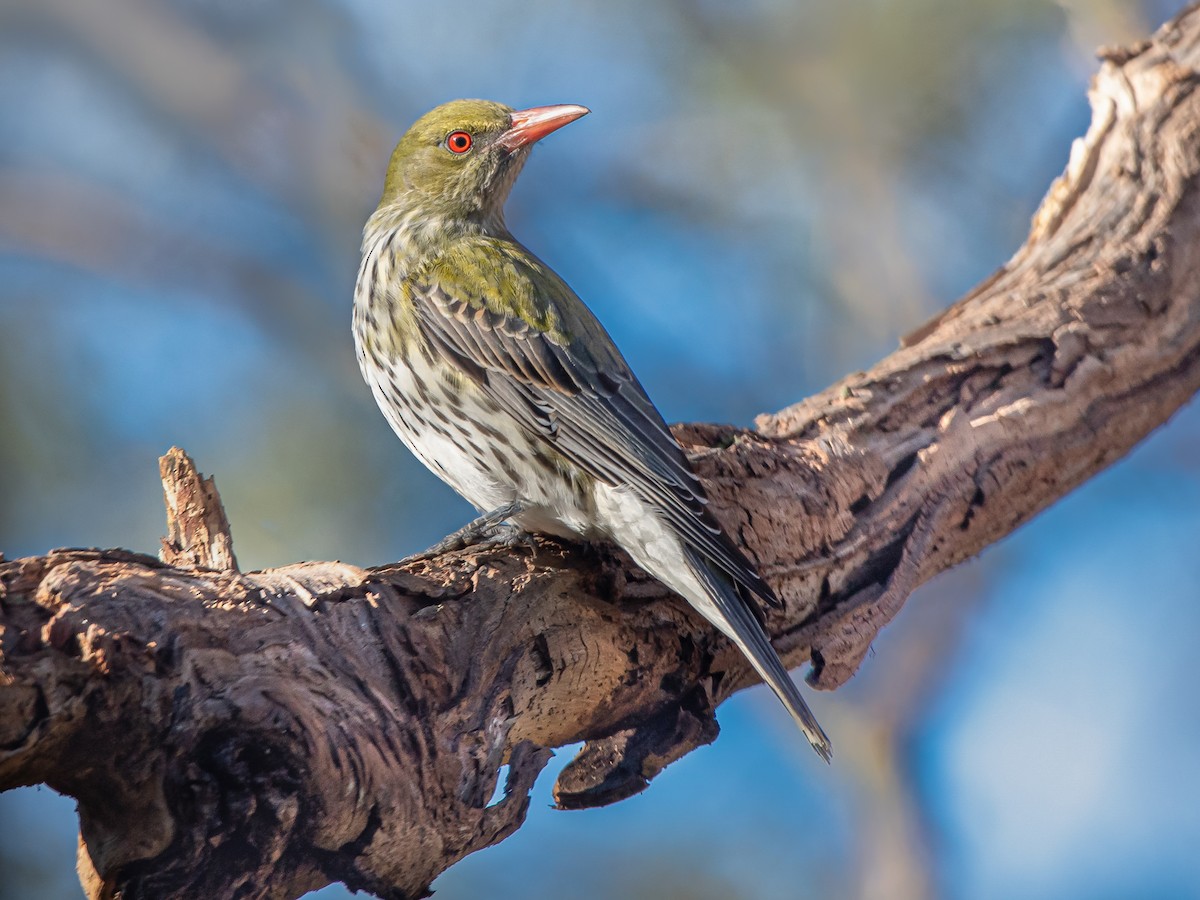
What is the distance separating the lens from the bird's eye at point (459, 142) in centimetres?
404

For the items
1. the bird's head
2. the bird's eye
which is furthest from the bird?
the bird's eye

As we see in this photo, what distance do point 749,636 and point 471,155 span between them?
2047 millimetres

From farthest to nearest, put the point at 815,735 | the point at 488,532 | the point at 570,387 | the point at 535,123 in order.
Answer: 1. the point at 535,123
2. the point at 570,387
3. the point at 488,532
4. the point at 815,735

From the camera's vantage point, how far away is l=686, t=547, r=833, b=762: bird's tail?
273 cm

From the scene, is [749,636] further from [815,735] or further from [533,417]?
[533,417]

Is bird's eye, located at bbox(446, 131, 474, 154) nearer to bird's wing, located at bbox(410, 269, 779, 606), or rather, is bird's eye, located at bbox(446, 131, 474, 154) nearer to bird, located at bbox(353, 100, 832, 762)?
bird, located at bbox(353, 100, 832, 762)

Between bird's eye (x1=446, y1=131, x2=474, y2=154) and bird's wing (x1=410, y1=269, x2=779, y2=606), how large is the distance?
741 mm

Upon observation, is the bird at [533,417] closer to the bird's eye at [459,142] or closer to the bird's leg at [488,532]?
the bird's leg at [488,532]

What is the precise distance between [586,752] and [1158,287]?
2.50 m

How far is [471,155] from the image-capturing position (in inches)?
159

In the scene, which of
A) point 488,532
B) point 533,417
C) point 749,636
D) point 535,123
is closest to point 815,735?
point 749,636

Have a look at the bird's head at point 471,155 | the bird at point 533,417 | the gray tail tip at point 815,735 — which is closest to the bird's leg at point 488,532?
the bird at point 533,417

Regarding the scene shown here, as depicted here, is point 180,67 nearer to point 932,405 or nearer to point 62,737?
point 932,405

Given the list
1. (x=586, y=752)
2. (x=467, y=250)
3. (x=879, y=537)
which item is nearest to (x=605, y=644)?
(x=586, y=752)
